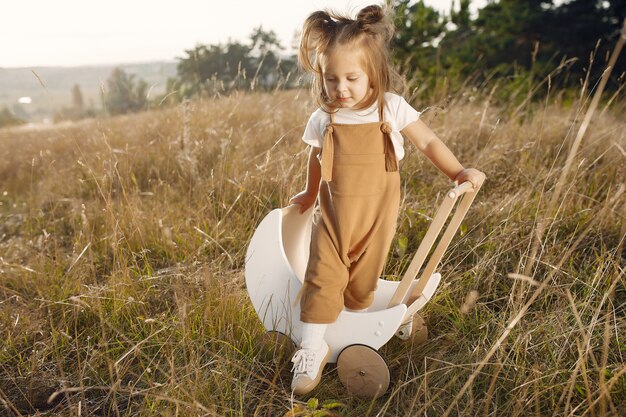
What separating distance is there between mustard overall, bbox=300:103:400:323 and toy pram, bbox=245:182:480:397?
0.31 ft

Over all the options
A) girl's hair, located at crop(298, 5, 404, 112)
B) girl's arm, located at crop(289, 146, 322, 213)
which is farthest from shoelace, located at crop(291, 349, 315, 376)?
girl's hair, located at crop(298, 5, 404, 112)

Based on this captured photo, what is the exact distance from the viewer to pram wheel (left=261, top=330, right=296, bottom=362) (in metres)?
1.83

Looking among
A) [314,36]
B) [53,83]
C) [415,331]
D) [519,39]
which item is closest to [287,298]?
[415,331]

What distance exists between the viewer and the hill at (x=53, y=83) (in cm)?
251

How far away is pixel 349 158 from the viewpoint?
5.57ft

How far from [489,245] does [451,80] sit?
328 centimetres

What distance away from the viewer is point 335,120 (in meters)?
1.71

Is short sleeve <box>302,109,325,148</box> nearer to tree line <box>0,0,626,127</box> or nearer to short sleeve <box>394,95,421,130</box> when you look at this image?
short sleeve <box>394,95,421,130</box>

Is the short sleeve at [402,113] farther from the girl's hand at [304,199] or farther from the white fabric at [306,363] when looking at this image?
the white fabric at [306,363]

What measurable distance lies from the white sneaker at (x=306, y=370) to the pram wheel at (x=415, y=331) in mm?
360

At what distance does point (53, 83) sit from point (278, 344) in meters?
2.07

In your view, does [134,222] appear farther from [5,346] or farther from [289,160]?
[289,160]

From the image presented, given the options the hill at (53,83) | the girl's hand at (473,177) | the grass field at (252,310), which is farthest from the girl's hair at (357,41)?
the hill at (53,83)

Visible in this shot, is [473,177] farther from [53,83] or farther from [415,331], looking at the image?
[53,83]
